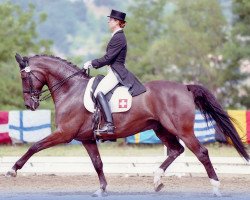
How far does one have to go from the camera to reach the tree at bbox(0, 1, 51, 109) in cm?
3212

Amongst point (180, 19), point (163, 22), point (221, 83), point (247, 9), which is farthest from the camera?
point (163, 22)

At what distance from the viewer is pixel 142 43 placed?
159 ft

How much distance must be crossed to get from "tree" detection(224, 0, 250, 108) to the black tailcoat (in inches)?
877

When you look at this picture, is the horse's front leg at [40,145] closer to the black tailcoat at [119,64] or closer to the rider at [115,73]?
the rider at [115,73]

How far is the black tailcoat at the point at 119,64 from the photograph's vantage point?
32.9ft

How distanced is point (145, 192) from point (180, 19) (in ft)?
120

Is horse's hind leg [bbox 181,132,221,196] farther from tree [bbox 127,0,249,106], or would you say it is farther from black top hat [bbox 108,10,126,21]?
tree [bbox 127,0,249,106]

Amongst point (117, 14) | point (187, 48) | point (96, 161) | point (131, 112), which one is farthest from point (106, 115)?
point (187, 48)

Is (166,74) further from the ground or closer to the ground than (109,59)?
closer to the ground

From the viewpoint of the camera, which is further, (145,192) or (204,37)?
(204,37)

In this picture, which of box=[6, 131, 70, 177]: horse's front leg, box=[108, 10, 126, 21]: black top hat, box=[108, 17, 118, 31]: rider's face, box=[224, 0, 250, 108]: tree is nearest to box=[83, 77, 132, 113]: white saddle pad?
box=[6, 131, 70, 177]: horse's front leg

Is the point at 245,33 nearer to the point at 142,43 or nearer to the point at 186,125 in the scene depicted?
the point at 142,43

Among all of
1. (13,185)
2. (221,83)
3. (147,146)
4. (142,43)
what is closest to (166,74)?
(142,43)

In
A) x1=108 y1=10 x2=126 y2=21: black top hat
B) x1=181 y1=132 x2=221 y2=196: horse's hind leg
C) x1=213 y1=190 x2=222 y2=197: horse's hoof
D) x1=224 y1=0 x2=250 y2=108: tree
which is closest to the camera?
x1=213 y1=190 x2=222 y2=197: horse's hoof
